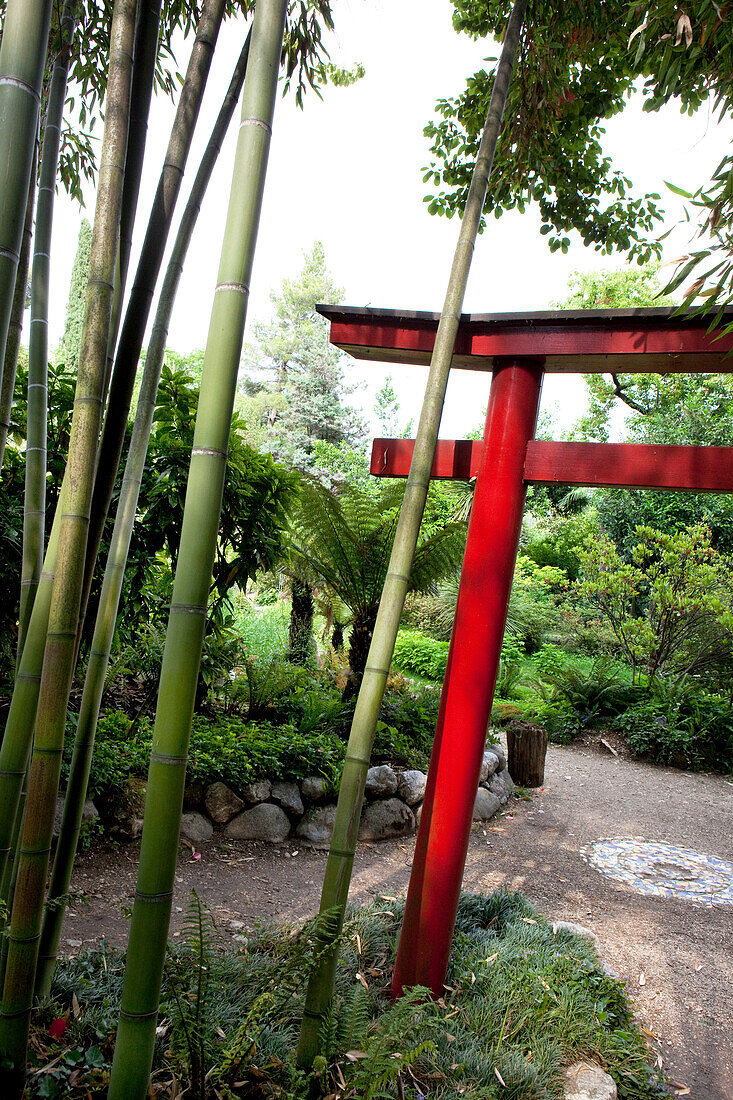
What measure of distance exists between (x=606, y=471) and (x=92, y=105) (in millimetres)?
2670

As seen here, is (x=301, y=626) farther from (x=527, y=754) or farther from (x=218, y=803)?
(x=218, y=803)

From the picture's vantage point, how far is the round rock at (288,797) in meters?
4.25

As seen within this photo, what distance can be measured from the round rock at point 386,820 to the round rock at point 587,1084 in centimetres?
244

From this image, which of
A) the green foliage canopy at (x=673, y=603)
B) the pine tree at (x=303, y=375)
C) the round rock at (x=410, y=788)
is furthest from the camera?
the pine tree at (x=303, y=375)

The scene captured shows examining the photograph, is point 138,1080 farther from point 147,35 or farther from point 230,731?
point 230,731

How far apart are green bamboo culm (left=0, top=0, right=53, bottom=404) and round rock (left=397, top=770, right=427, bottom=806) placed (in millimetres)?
4318

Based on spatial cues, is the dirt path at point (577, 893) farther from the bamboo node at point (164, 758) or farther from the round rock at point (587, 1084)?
the bamboo node at point (164, 758)

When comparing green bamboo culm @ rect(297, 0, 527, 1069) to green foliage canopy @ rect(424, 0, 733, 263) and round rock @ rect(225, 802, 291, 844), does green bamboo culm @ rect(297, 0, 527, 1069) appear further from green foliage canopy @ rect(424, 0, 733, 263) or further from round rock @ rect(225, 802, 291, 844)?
round rock @ rect(225, 802, 291, 844)

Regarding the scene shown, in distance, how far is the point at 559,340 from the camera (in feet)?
7.74

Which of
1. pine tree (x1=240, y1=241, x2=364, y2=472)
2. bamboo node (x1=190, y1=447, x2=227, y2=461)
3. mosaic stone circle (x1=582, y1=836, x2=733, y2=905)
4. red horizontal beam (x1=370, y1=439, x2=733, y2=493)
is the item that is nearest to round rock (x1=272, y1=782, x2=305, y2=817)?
mosaic stone circle (x1=582, y1=836, x2=733, y2=905)

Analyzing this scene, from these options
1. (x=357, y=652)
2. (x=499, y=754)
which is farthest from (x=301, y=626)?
(x=499, y=754)

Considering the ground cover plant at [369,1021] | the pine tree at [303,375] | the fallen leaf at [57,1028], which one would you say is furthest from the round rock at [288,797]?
the pine tree at [303,375]

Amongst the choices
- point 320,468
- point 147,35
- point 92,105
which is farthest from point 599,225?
point 320,468

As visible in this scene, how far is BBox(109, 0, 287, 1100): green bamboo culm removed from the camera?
105 centimetres
